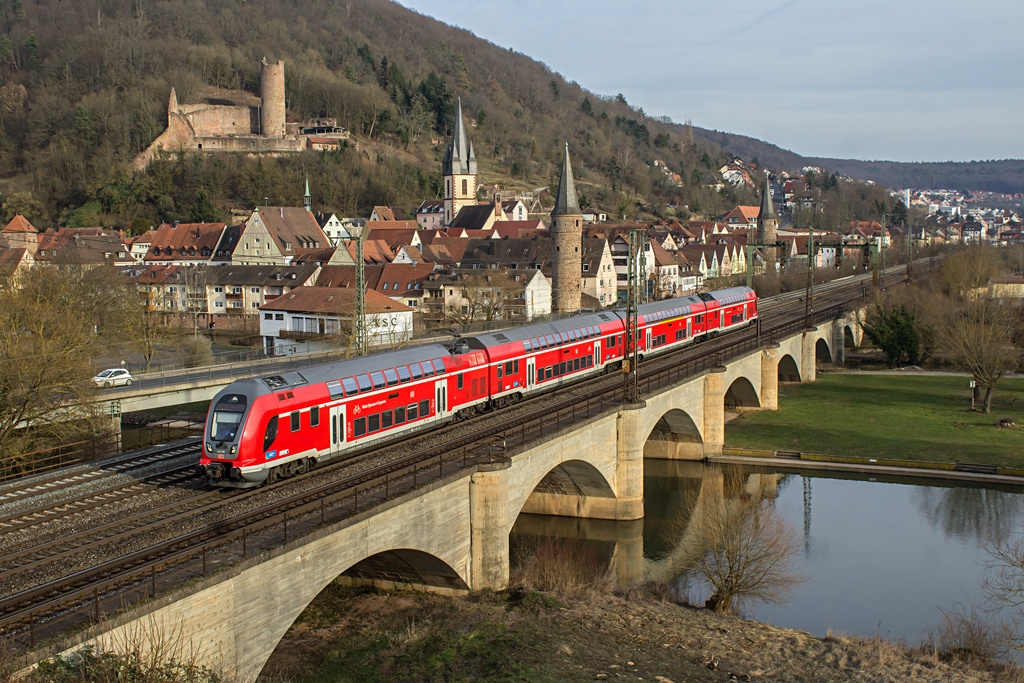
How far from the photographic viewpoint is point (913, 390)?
62000 millimetres

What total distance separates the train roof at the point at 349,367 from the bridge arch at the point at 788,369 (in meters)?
39.7

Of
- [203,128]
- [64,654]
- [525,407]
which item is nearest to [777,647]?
[525,407]

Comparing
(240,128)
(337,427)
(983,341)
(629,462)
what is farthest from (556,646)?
(240,128)

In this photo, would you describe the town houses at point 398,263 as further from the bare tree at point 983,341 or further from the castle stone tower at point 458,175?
the bare tree at point 983,341

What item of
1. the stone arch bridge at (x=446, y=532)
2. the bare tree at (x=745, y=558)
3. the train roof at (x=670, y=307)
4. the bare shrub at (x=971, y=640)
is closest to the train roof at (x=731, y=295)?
the train roof at (x=670, y=307)

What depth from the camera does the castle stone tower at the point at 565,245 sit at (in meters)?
84.3

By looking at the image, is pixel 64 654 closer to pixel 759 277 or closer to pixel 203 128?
pixel 759 277

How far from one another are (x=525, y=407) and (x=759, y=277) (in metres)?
82.9

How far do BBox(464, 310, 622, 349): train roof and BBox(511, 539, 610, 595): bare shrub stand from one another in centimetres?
743

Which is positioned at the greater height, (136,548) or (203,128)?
(203,128)

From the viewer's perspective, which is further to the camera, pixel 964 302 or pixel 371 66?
pixel 371 66

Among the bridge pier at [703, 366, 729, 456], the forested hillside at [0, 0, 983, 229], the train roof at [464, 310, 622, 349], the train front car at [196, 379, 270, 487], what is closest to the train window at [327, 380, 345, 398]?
the train front car at [196, 379, 270, 487]

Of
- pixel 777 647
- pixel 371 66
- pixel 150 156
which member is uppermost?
pixel 371 66

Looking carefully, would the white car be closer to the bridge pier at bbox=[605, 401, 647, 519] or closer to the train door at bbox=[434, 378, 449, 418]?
the train door at bbox=[434, 378, 449, 418]
